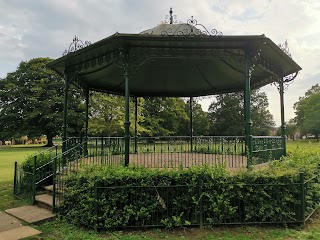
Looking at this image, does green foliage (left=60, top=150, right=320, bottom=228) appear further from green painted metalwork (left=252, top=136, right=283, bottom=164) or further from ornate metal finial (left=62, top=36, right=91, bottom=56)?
ornate metal finial (left=62, top=36, right=91, bottom=56)

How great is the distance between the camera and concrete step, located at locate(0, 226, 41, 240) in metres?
4.69

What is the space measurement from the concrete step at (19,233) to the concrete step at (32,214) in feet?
1.07

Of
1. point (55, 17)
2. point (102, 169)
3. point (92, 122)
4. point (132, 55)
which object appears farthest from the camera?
point (92, 122)

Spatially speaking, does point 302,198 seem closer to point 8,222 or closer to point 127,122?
point 127,122

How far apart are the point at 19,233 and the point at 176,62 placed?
703 centimetres

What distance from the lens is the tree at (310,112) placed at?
4994 centimetres

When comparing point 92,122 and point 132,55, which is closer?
point 132,55

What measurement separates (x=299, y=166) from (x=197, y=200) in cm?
284

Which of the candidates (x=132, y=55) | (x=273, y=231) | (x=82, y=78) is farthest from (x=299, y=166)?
(x=82, y=78)

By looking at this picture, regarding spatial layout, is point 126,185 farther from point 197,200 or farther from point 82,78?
point 82,78

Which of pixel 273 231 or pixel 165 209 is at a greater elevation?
pixel 165 209

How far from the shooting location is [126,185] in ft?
16.6

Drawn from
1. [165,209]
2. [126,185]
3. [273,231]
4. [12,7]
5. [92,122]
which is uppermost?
[12,7]

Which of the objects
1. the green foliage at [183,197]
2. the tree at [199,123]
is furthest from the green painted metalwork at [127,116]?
the tree at [199,123]
